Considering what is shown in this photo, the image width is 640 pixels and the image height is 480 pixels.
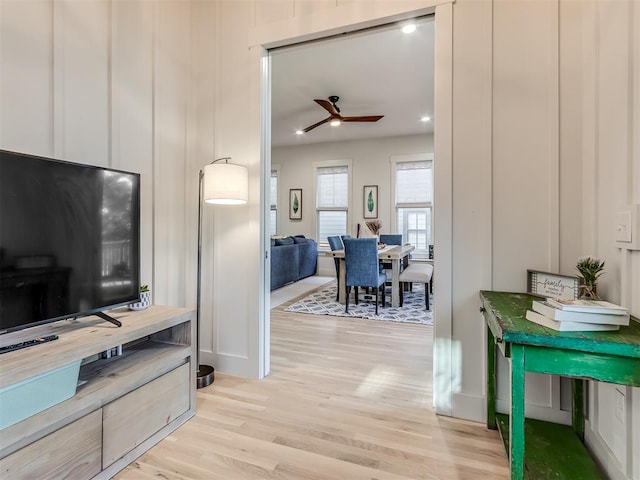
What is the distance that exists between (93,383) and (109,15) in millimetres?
2042

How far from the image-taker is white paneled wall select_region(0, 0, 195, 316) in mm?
1494

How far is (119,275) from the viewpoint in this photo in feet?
5.48

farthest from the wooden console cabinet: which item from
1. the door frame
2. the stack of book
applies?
the stack of book

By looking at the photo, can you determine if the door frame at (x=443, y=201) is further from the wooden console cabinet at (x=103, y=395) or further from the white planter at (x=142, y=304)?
the white planter at (x=142, y=304)

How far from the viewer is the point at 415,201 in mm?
6930

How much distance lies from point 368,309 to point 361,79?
3118 mm

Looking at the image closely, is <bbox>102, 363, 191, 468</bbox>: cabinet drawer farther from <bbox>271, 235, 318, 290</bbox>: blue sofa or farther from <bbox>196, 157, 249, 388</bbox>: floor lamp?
<bbox>271, 235, 318, 290</bbox>: blue sofa

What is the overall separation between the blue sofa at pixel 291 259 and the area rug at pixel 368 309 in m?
0.78

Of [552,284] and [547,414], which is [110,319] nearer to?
[552,284]

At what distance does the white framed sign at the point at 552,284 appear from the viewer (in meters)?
1.42

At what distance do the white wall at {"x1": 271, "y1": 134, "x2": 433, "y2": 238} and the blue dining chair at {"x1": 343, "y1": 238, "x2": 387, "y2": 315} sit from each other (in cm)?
313

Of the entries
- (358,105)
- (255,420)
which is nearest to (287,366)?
(255,420)

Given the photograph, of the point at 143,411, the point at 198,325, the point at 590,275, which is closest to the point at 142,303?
the point at 198,325

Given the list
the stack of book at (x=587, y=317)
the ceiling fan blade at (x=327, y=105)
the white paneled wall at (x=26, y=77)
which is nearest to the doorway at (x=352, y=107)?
the ceiling fan blade at (x=327, y=105)
